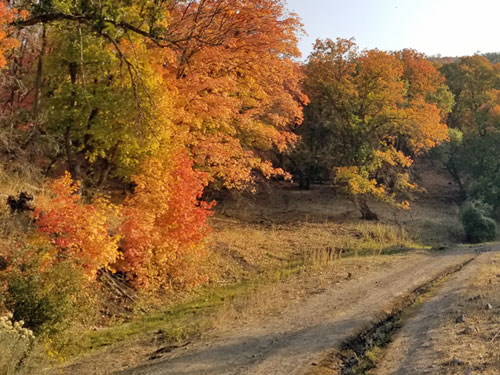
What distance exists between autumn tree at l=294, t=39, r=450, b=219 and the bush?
5329mm

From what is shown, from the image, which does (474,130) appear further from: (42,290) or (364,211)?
(42,290)

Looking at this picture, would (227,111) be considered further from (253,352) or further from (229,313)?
(253,352)

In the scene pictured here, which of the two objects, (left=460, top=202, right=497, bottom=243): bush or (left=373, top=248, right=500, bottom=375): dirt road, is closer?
(left=373, top=248, right=500, bottom=375): dirt road

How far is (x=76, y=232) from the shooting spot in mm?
11102

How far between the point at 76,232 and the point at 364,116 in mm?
21462

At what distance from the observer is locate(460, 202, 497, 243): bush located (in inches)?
1158

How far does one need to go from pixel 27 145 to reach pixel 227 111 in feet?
28.8

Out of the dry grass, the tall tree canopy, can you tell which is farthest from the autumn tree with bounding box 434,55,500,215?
the tall tree canopy

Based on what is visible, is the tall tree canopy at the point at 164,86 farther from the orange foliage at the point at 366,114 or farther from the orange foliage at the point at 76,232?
the orange foliage at the point at 366,114

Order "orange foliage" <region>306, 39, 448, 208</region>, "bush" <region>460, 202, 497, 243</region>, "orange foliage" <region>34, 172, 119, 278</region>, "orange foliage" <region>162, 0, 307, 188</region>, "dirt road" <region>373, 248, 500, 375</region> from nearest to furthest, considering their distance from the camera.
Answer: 1. "dirt road" <region>373, 248, 500, 375</region>
2. "orange foliage" <region>34, 172, 119, 278</region>
3. "orange foliage" <region>162, 0, 307, 188</region>
4. "orange foliage" <region>306, 39, 448, 208</region>
5. "bush" <region>460, 202, 497, 243</region>

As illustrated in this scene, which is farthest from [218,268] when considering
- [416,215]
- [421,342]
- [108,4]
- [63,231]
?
[416,215]

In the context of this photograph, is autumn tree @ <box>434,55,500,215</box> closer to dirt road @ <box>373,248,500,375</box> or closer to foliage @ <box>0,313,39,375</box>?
dirt road @ <box>373,248,500,375</box>

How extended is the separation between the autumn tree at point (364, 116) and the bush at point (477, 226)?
533 cm

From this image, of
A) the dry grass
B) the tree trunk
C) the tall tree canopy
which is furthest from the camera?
the tree trunk
